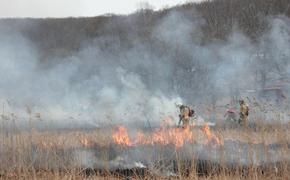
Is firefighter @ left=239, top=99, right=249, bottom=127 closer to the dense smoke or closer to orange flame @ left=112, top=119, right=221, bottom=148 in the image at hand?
orange flame @ left=112, top=119, right=221, bottom=148

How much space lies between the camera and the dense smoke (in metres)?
29.4

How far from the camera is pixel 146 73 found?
37.9 m

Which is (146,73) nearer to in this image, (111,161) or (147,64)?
(147,64)

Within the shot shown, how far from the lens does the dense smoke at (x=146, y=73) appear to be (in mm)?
29438

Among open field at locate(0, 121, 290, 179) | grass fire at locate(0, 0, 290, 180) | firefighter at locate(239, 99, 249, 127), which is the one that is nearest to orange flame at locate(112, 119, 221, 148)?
open field at locate(0, 121, 290, 179)

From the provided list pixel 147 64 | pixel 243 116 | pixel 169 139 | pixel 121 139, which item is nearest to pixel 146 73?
pixel 147 64

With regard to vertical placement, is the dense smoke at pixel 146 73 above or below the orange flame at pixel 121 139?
above

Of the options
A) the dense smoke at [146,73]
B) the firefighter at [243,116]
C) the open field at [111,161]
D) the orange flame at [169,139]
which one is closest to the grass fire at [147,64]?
the dense smoke at [146,73]

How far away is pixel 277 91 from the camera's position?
28.6 metres

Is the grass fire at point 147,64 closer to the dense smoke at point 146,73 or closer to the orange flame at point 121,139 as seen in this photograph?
the dense smoke at point 146,73

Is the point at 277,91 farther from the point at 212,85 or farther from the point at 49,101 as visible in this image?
the point at 49,101

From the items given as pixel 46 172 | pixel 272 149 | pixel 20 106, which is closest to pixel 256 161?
pixel 272 149

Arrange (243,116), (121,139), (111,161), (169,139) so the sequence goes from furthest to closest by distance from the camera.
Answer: (243,116), (121,139), (169,139), (111,161)

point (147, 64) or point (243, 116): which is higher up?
point (147, 64)
